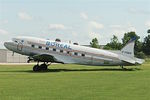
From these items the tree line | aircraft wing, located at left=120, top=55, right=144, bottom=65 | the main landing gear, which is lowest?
the main landing gear

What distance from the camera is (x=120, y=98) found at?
1541 centimetres

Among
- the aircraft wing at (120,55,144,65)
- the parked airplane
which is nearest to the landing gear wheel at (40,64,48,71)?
the parked airplane

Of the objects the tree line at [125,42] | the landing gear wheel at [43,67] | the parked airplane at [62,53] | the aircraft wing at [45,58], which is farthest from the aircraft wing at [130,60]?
the tree line at [125,42]

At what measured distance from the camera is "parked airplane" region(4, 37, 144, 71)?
41000 mm

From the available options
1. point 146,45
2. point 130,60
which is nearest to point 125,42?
point 146,45

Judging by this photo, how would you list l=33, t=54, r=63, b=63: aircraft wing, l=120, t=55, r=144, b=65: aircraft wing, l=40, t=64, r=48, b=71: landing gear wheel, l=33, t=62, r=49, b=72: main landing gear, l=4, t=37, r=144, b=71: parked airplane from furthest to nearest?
l=120, t=55, r=144, b=65: aircraft wing
l=4, t=37, r=144, b=71: parked airplane
l=40, t=64, r=48, b=71: landing gear wheel
l=33, t=62, r=49, b=72: main landing gear
l=33, t=54, r=63, b=63: aircraft wing

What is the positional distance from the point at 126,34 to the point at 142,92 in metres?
151

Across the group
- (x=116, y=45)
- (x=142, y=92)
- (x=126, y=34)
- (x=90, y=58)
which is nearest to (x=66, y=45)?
(x=90, y=58)

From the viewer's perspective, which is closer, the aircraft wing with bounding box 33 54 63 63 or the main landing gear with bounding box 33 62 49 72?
the aircraft wing with bounding box 33 54 63 63

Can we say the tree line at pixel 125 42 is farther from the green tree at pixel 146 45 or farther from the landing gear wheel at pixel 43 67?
the landing gear wheel at pixel 43 67

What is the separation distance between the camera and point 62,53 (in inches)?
1662

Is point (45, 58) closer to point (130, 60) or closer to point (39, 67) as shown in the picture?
point (39, 67)

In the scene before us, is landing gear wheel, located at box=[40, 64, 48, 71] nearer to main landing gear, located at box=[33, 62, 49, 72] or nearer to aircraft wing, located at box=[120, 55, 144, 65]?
main landing gear, located at box=[33, 62, 49, 72]

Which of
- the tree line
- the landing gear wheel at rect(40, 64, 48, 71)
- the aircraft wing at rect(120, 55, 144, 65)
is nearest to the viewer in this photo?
the landing gear wheel at rect(40, 64, 48, 71)
